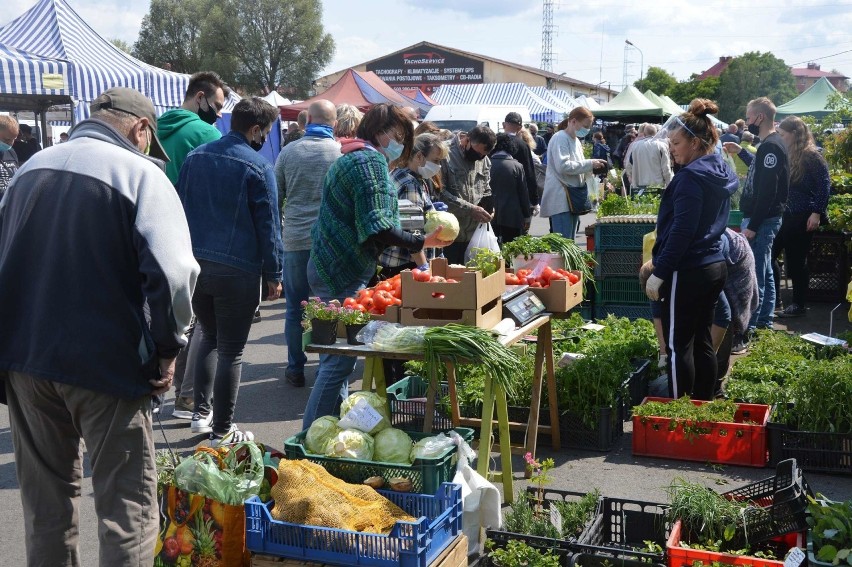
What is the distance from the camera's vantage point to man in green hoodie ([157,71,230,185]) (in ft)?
20.0

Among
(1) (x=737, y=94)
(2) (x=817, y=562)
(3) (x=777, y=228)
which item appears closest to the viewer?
(2) (x=817, y=562)

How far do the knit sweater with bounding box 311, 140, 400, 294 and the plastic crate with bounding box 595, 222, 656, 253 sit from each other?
4.19 metres

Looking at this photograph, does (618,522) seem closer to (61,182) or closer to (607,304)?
(61,182)

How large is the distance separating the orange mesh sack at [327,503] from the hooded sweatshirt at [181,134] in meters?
3.17

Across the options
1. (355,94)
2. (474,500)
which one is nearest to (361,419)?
(474,500)

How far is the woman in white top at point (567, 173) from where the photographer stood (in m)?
10.0

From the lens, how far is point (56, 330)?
298 cm

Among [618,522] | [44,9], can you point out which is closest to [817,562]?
[618,522]

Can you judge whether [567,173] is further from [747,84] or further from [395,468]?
[747,84]

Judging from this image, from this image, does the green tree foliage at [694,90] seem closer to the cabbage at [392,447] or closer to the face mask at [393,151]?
the face mask at [393,151]

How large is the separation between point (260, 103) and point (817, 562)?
3799 millimetres

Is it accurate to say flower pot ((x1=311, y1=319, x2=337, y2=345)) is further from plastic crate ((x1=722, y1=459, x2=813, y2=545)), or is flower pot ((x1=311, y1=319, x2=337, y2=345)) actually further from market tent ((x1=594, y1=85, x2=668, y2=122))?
market tent ((x1=594, y1=85, x2=668, y2=122))

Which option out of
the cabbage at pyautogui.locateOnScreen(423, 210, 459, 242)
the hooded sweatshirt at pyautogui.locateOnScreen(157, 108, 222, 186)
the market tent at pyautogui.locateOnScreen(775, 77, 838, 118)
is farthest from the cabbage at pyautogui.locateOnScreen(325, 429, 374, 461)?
the market tent at pyautogui.locateOnScreen(775, 77, 838, 118)

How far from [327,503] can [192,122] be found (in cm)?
357
